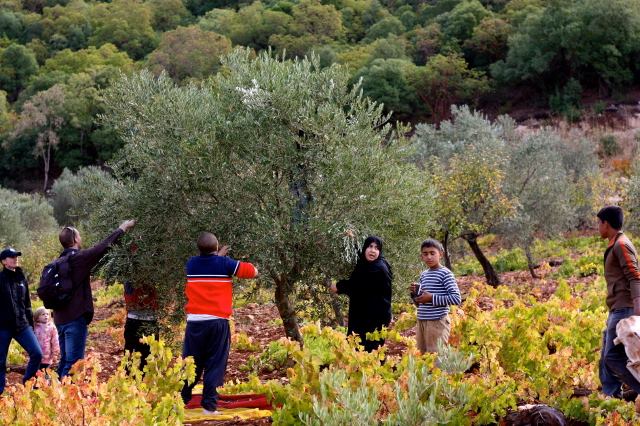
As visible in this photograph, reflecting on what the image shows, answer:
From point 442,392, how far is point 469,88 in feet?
199

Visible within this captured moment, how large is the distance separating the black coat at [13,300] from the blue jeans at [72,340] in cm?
105

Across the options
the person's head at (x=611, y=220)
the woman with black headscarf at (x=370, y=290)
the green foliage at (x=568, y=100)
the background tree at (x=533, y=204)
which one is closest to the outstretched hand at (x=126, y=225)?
the woman with black headscarf at (x=370, y=290)

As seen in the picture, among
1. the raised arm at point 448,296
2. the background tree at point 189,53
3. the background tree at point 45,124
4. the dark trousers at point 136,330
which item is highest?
the background tree at point 189,53

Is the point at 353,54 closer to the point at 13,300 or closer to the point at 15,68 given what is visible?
the point at 15,68

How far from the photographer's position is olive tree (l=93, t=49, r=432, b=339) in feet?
29.8

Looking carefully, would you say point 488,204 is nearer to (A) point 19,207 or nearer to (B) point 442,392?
(B) point 442,392

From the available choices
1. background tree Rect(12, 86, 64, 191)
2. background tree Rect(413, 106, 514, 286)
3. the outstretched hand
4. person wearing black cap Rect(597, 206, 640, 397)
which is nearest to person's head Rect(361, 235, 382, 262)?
person wearing black cap Rect(597, 206, 640, 397)

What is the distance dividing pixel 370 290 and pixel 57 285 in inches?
133

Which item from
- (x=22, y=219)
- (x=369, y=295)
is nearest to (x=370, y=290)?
(x=369, y=295)

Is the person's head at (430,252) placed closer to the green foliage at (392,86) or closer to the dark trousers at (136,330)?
the dark trousers at (136,330)

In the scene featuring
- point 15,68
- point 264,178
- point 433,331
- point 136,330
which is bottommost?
Result: point 136,330

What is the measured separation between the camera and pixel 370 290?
26.3 ft

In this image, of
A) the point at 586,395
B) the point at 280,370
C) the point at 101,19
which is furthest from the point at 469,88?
the point at 101,19

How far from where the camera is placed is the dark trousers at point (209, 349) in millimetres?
7117
